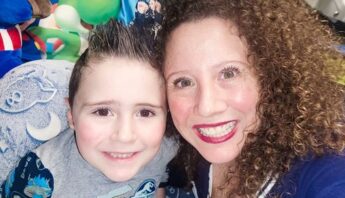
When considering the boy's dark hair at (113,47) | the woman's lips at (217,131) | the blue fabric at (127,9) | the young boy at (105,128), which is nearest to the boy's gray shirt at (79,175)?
the young boy at (105,128)

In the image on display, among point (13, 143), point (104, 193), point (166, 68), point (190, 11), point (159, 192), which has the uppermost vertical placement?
point (190, 11)

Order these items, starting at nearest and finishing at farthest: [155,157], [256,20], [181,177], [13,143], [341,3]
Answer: [256,20], [13,143], [155,157], [181,177], [341,3]

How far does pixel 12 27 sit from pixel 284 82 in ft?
2.78

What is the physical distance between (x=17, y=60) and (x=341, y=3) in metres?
1.53

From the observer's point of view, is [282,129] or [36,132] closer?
[282,129]

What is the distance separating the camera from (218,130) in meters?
1.02

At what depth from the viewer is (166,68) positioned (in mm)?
1058

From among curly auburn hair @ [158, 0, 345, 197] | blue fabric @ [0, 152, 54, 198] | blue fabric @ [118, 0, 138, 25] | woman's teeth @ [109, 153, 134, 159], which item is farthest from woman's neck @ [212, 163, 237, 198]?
blue fabric @ [118, 0, 138, 25]

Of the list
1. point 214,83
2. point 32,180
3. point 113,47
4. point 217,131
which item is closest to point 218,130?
point 217,131

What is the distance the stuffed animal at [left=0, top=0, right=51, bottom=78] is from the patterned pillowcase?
0.15 metres

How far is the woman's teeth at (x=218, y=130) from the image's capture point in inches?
39.7

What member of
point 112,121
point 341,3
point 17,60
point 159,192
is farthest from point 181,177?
point 341,3

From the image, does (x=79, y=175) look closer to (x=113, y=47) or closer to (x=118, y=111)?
(x=118, y=111)

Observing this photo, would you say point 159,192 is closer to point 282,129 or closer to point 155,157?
point 155,157
